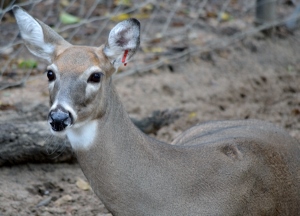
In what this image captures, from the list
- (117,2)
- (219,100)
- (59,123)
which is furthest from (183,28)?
(59,123)

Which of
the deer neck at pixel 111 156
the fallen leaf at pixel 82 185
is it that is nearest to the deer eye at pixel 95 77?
the deer neck at pixel 111 156

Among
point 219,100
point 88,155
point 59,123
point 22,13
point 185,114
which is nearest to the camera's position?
point 59,123

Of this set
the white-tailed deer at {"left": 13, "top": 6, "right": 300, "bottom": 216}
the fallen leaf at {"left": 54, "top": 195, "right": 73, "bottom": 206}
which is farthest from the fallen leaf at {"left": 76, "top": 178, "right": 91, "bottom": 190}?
the white-tailed deer at {"left": 13, "top": 6, "right": 300, "bottom": 216}

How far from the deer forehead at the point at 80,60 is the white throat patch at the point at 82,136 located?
279 mm

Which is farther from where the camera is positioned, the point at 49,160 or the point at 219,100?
the point at 219,100

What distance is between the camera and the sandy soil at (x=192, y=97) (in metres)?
4.91

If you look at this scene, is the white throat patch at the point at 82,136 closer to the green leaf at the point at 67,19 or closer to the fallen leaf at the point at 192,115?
the fallen leaf at the point at 192,115

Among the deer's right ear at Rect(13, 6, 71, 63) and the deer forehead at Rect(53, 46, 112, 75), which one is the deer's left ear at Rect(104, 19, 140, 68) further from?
the deer's right ear at Rect(13, 6, 71, 63)

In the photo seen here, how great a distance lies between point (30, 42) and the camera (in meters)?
4.20

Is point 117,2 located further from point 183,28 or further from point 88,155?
point 88,155

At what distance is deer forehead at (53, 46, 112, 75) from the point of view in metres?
3.84

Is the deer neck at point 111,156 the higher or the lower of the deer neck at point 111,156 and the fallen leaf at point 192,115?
the higher

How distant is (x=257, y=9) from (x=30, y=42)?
4.38m

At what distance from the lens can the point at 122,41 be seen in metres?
4.07
